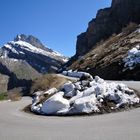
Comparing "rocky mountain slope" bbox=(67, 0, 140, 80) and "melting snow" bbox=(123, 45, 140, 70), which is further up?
"rocky mountain slope" bbox=(67, 0, 140, 80)

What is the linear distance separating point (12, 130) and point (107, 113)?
473 cm

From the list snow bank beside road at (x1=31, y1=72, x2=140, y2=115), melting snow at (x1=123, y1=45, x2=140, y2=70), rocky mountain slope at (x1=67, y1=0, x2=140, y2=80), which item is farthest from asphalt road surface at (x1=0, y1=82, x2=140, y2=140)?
melting snow at (x1=123, y1=45, x2=140, y2=70)

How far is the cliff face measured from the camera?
89.9 meters

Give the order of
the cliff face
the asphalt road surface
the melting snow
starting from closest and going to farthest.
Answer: the asphalt road surface, the melting snow, the cliff face

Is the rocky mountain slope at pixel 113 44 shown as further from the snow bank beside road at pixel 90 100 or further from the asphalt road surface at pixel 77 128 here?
the asphalt road surface at pixel 77 128

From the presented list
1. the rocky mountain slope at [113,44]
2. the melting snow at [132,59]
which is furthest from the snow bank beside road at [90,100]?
the melting snow at [132,59]

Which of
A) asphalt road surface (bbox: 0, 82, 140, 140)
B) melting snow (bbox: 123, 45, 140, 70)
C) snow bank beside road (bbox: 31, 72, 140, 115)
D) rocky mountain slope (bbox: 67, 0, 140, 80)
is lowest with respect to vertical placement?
asphalt road surface (bbox: 0, 82, 140, 140)

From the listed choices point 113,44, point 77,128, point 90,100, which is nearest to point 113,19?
point 113,44

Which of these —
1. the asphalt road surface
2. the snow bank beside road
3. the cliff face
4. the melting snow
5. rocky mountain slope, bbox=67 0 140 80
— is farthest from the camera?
the cliff face

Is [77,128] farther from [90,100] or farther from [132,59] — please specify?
[132,59]

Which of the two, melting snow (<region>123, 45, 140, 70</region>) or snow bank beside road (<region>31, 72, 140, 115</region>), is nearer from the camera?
snow bank beside road (<region>31, 72, 140, 115</region>)

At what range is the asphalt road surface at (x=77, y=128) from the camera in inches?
436

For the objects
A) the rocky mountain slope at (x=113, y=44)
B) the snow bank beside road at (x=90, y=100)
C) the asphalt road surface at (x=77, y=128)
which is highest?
the rocky mountain slope at (x=113, y=44)

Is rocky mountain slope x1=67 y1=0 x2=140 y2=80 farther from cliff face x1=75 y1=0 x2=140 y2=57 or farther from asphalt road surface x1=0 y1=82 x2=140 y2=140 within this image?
asphalt road surface x1=0 y1=82 x2=140 y2=140
